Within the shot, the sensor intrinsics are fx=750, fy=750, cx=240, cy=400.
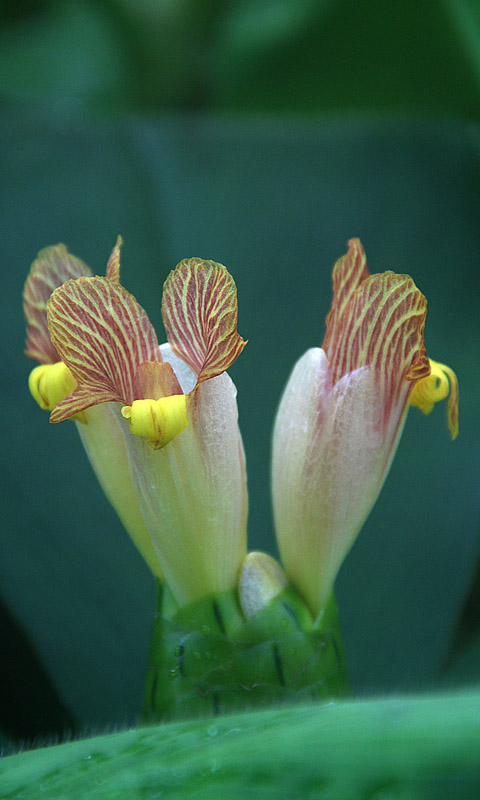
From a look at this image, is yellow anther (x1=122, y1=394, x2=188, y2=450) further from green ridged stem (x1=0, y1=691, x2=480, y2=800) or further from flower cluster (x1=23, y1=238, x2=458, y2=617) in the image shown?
green ridged stem (x1=0, y1=691, x2=480, y2=800)

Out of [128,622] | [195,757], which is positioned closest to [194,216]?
[128,622]

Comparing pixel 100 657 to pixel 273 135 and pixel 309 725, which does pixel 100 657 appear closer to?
pixel 309 725

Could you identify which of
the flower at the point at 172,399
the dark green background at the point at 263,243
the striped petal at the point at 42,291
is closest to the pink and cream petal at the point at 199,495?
the flower at the point at 172,399

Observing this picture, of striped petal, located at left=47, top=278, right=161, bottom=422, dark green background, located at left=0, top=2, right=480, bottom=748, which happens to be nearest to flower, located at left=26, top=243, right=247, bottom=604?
striped petal, located at left=47, top=278, right=161, bottom=422

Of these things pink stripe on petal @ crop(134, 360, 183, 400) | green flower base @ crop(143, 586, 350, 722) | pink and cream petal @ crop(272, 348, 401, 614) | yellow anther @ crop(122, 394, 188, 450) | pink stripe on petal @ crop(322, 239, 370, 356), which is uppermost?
pink stripe on petal @ crop(322, 239, 370, 356)

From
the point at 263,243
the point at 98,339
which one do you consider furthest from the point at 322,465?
the point at 263,243

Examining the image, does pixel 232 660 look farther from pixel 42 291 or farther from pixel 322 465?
pixel 42 291
